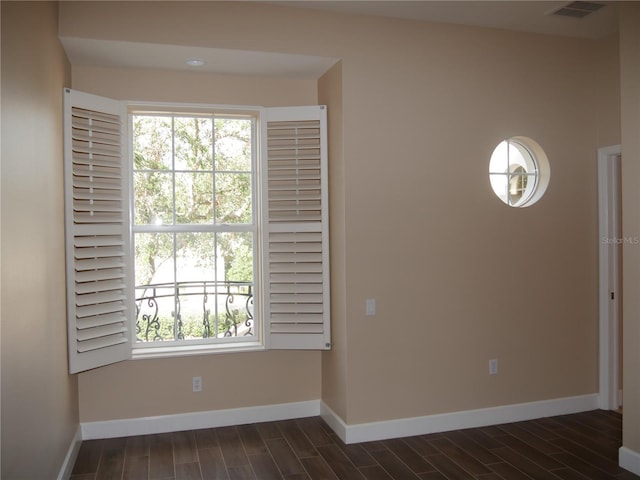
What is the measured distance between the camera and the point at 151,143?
4.15 meters

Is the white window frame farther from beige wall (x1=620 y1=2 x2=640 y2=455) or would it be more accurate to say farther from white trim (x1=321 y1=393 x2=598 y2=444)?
beige wall (x1=620 y1=2 x2=640 y2=455)

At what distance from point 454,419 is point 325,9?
302cm

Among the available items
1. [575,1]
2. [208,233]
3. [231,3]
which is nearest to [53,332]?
[208,233]

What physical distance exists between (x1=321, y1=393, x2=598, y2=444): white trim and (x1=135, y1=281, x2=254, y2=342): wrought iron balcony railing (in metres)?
0.98

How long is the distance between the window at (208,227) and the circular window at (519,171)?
4.54 feet

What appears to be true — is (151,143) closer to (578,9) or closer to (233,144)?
(233,144)

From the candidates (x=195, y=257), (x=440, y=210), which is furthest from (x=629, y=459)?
(x=195, y=257)

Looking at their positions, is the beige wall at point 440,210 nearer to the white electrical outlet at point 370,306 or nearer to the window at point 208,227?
the white electrical outlet at point 370,306

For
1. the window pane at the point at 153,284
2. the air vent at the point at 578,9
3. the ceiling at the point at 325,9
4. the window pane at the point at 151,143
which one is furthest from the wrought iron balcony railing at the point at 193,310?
the air vent at the point at 578,9

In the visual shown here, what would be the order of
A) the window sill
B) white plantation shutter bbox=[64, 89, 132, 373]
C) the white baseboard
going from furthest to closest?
the window sill < the white baseboard < white plantation shutter bbox=[64, 89, 132, 373]

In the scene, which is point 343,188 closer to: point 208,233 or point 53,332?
point 208,233

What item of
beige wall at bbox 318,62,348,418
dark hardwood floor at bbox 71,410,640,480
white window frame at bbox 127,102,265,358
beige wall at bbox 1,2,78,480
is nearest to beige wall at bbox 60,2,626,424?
beige wall at bbox 318,62,348,418

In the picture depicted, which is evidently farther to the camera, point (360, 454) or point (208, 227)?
point (208, 227)

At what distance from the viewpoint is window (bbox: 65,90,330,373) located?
149 inches
